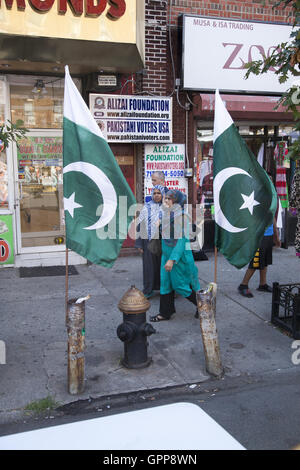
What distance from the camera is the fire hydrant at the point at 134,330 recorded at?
480 cm

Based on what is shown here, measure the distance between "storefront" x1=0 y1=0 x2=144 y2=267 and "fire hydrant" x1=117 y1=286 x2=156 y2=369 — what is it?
12.3 ft

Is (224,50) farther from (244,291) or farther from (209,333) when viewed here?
(209,333)

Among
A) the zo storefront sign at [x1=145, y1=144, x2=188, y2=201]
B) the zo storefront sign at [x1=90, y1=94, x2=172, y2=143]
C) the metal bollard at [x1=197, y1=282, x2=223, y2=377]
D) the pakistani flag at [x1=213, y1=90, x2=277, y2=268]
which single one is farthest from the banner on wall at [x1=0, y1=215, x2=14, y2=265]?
the metal bollard at [x1=197, y1=282, x2=223, y2=377]

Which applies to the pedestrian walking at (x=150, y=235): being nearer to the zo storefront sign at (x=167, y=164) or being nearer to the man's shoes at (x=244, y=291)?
the man's shoes at (x=244, y=291)

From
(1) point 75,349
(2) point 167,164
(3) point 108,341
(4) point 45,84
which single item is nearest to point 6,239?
(4) point 45,84

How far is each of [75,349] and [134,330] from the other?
72 centimetres

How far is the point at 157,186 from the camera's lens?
6.70 m

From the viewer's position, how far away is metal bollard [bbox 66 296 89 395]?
4.32m

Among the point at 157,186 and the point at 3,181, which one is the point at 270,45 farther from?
the point at 3,181

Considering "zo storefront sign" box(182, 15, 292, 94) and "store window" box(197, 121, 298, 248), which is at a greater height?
"zo storefront sign" box(182, 15, 292, 94)

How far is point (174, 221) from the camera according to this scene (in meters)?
5.98

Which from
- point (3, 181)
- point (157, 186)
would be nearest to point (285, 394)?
point (157, 186)

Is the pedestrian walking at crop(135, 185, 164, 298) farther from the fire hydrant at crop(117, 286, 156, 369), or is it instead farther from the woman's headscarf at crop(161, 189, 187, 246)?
the fire hydrant at crop(117, 286, 156, 369)

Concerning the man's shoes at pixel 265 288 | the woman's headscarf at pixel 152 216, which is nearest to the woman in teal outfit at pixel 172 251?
the woman's headscarf at pixel 152 216
